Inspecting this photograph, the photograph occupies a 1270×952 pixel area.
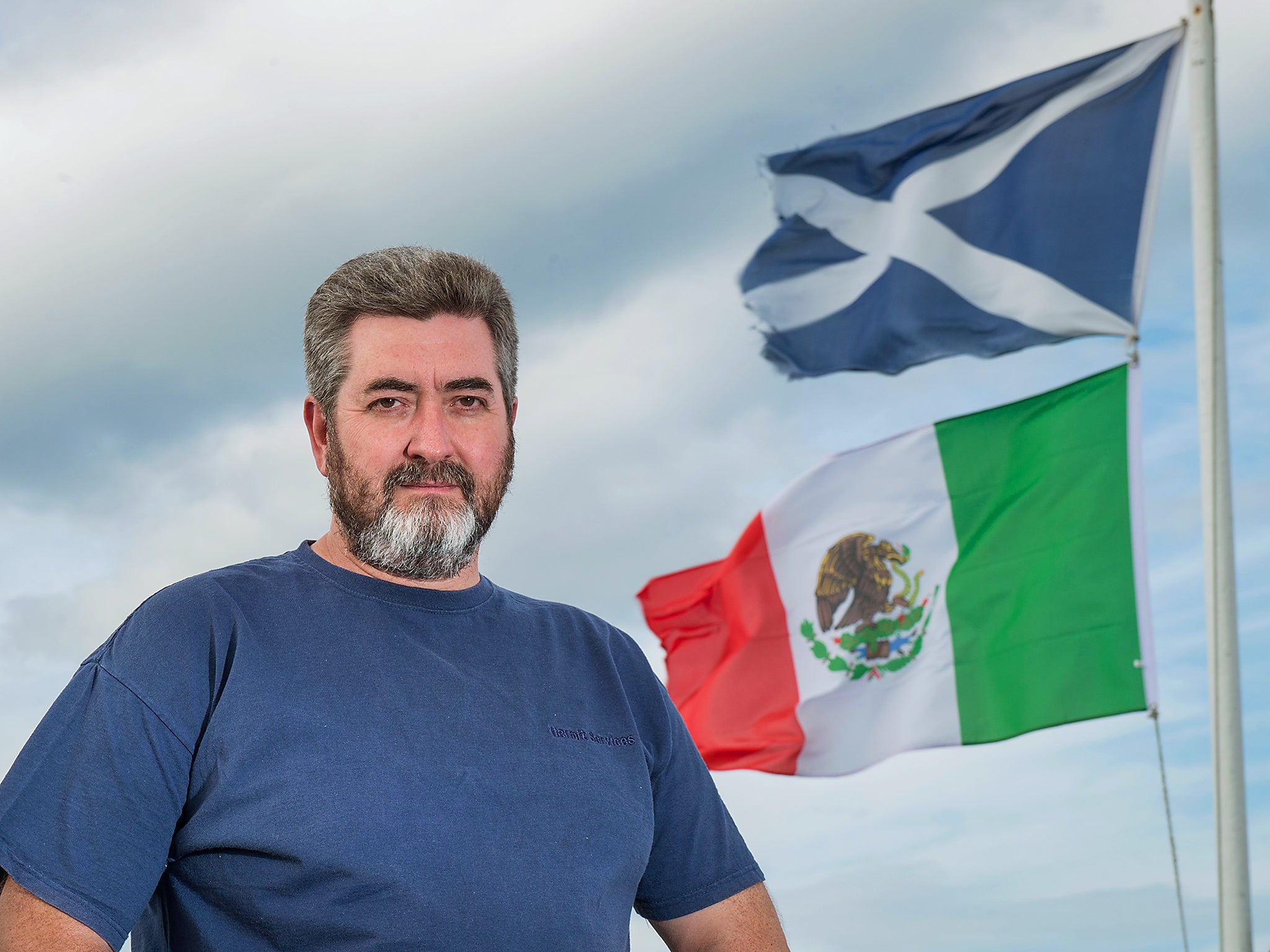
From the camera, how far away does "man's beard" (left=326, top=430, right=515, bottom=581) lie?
2285 millimetres

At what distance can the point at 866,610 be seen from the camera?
674 centimetres

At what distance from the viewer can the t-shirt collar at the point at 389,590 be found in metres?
2.29

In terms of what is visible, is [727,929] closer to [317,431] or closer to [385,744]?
[385,744]

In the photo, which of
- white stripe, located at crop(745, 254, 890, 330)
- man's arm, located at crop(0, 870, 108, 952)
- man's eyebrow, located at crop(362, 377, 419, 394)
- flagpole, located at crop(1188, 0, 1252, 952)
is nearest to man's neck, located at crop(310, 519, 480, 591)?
man's eyebrow, located at crop(362, 377, 419, 394)

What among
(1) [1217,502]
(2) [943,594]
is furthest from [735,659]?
(1) [1217,502]

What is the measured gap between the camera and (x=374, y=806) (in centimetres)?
196

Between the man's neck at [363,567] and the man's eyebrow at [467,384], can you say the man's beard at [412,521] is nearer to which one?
the man's neck at [363,567]

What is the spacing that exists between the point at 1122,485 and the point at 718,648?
8.43ft

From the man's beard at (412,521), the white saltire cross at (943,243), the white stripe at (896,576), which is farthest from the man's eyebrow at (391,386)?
the white saltire cross at (943,243)

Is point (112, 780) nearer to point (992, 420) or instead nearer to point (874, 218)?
point (992, 420)

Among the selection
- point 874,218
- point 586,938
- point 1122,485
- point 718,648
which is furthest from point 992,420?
point 586,938

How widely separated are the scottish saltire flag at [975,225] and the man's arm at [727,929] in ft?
14.8

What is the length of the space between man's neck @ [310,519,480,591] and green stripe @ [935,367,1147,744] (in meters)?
4.14

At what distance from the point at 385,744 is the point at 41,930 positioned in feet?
1.75
